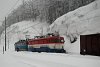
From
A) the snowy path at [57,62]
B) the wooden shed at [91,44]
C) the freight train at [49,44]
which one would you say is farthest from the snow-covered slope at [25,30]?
the snowy path at [57,62]

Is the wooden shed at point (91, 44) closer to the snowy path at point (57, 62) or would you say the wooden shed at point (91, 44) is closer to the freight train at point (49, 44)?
the snowy path at point (57, 62)

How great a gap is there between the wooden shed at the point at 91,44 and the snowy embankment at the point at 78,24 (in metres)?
13.0

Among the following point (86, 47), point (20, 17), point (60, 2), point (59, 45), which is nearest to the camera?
point (86, 47)

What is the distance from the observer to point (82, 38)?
26.1 metres

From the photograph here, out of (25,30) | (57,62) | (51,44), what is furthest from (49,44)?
(25,30)

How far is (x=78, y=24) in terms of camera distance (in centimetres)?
4647

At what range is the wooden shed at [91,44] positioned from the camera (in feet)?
75.7

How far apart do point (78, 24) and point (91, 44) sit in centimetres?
2263

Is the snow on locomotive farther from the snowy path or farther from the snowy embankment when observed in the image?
the snowy path

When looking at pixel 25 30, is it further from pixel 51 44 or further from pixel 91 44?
pixel 91 44

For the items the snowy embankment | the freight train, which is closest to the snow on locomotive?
the freight train

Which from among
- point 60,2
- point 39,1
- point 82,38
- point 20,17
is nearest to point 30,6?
point 39,1

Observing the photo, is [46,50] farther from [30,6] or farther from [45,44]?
[30,6]

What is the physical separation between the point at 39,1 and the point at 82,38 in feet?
254
